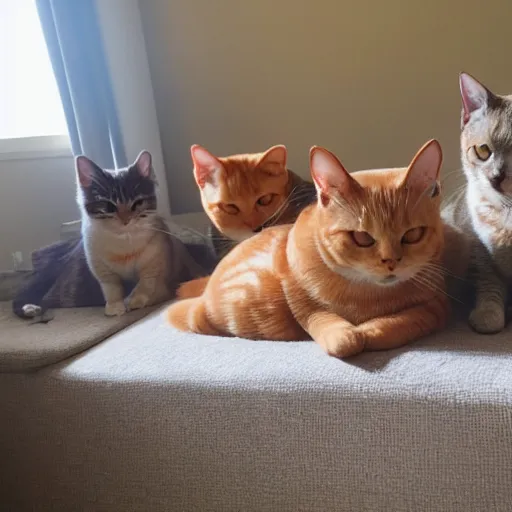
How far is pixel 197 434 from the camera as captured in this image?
1.01 meters

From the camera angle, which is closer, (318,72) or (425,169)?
(425,169)

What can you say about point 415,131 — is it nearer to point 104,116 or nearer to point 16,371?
point 104,116

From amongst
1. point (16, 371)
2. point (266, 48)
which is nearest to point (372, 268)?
point (16, 371)

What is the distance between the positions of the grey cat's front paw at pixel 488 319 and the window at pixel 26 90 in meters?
1.65

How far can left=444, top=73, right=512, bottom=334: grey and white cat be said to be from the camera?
3.57 feet

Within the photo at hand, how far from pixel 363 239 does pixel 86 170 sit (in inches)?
36.1

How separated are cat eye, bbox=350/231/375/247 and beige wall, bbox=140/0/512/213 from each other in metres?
0.95

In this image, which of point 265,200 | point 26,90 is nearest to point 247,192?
point 265,200

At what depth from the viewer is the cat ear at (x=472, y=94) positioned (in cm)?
116

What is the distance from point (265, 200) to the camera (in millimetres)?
1439

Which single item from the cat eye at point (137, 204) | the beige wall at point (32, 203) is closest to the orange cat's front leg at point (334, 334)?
the cat eye at point (137, 204)

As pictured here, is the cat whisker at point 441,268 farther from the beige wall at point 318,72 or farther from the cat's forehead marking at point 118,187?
the cat's forehead marking at point 118,187

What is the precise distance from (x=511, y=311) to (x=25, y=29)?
6.51ft

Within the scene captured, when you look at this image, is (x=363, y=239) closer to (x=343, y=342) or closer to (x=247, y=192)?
(x=343, y=342)
